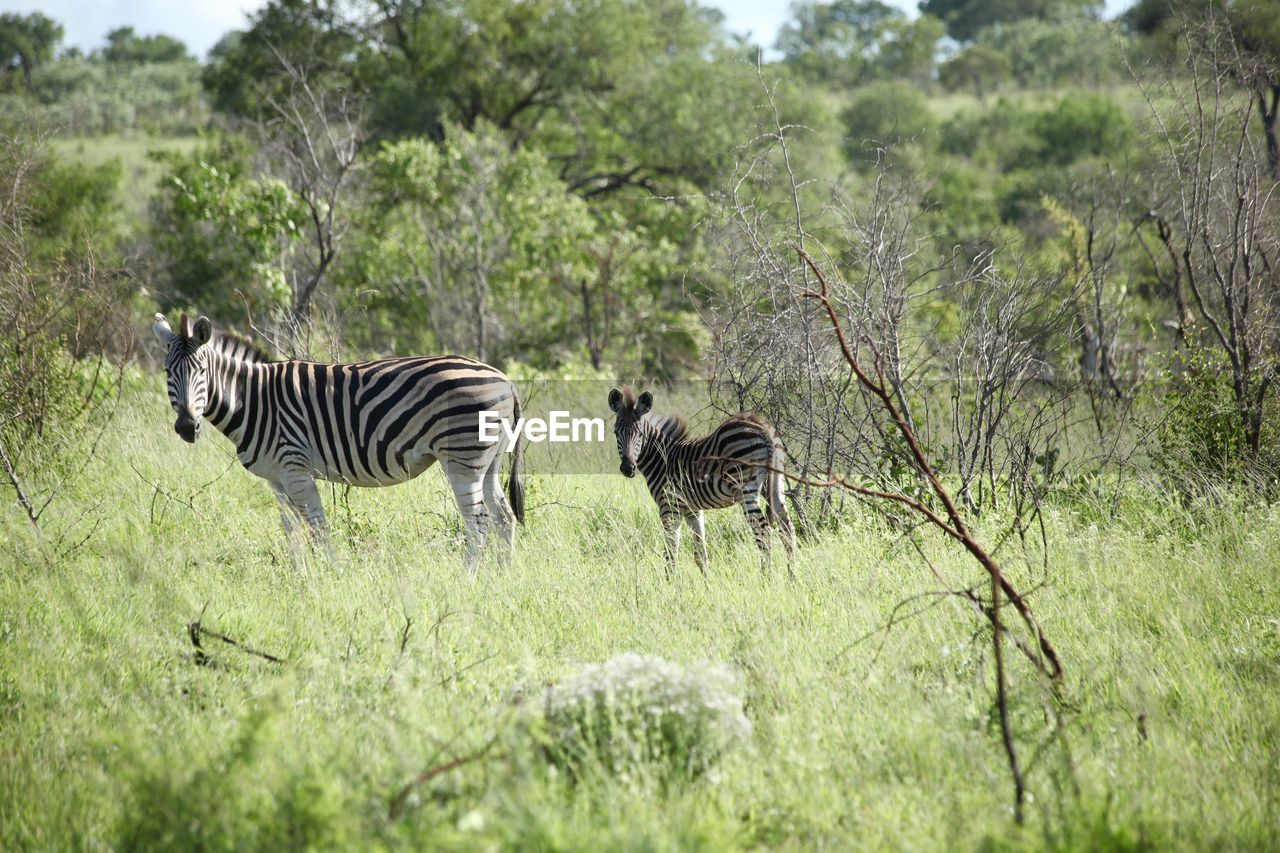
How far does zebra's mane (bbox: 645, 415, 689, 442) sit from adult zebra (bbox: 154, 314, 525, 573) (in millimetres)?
1059

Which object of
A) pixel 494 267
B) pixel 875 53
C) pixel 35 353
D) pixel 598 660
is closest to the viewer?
pixel 598 660

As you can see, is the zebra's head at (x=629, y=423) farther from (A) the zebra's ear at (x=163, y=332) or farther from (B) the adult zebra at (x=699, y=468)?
(A) the zebra's ear at (x=163, y=332)

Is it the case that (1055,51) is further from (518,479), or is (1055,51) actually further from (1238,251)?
(518,479)

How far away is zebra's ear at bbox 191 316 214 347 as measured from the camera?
Result: 6.55 m

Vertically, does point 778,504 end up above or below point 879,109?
below

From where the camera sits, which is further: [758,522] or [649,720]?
[758,522]

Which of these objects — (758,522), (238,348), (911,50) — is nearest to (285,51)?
(238,348)

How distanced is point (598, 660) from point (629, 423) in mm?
2488

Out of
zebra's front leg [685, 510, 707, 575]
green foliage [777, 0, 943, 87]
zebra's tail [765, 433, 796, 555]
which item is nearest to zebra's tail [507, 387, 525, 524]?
zebra's front leg [685, 510, 707, 575]

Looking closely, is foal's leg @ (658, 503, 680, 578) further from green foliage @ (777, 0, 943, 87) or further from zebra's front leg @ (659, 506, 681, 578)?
green foliage @ (777, 0, 943, 87)

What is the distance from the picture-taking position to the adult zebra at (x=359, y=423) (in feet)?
22.5

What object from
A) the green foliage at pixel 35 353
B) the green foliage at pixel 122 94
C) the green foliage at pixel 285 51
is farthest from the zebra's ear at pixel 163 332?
the green foliage at pixel 122 94

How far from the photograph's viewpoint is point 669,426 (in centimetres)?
740

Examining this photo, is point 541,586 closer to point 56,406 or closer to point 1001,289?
point 1001,289
